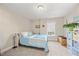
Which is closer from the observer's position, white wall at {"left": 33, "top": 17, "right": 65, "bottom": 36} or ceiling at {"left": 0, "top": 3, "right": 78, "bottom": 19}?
ceiling at {"left": 0, "top": 3, "right": 78, "bottom": 19}

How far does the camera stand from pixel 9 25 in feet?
5.23

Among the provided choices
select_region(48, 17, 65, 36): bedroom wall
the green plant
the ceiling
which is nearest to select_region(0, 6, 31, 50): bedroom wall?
the ceiling

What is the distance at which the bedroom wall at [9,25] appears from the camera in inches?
60.6

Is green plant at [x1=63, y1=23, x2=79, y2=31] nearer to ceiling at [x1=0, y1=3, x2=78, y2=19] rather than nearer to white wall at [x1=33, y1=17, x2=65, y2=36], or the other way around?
white wall at [x1=33, y1=17, x2=65, y2=36]

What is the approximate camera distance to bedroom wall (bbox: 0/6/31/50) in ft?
5.05

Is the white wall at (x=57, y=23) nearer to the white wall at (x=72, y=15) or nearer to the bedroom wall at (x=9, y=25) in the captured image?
the white wall at (x=72, y=15)

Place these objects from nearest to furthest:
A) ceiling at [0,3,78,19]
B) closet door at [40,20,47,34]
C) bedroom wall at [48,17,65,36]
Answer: ceiling at [0,3,78,19]
bedroom wall at [48,17,65,36]
closet door at [40,20,47,34]

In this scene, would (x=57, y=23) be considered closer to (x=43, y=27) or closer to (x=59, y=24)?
(x=59, y=24)

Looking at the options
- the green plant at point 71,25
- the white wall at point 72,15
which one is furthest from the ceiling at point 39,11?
the green plant at point 71,25

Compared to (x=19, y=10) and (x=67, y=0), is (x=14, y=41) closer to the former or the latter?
(x=19, y=10)

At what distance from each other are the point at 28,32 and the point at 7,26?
1.48ft

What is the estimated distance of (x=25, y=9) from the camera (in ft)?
4.91

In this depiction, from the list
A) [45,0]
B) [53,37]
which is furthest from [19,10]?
[53,37]

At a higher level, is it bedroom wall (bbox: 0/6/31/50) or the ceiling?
the ceiling
